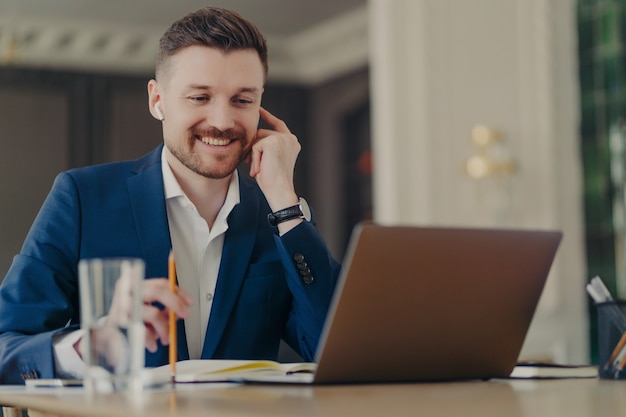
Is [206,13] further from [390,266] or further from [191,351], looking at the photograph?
[390,266]

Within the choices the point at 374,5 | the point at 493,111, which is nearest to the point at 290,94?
the point at 374,5

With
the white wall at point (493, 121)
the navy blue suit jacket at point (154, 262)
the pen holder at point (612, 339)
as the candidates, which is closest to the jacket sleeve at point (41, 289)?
the navy blue suit jacket at point (154, 262)

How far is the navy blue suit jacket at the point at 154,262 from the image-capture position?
5.44ft

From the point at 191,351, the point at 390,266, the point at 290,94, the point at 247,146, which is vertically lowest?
the point at 191,351

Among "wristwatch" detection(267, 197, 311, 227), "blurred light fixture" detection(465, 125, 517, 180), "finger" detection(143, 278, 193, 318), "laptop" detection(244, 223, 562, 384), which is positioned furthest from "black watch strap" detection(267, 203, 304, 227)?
"blurred light fixture" detection(465, 125, 517, 180)

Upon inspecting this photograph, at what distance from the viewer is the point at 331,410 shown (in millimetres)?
977

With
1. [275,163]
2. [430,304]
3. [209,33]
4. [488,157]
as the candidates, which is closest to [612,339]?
[430,304]

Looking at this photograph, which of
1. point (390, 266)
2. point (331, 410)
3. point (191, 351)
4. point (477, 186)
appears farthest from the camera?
point (477, 186)

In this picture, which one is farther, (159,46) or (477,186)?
(477,186)

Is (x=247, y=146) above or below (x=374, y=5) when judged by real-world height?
below

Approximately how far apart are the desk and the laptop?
0.15ft

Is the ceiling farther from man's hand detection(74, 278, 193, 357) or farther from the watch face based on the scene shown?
man's hand detection(74, 278, 193, 357)

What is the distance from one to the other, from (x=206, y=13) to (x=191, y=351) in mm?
625

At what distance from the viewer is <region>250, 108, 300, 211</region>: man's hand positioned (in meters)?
1.79
